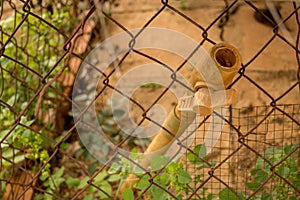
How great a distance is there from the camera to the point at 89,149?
2.26 metres

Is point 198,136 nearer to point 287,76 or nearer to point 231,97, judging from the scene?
point 231,97

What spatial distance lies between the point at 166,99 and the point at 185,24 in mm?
654

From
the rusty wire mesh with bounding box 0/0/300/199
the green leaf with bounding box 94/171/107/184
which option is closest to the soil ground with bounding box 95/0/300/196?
the rusty wire mesh with bounding box 0/0/300/199

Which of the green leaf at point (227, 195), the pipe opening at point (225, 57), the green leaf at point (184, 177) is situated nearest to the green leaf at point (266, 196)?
the green leaf at point (227, 195)

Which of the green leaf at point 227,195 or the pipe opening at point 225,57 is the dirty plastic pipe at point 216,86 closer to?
the pipe opening at point 225,57

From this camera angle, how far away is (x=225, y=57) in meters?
1.32

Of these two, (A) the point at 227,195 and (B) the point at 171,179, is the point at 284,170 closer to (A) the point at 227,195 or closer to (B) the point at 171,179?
(A) the point at 227,195

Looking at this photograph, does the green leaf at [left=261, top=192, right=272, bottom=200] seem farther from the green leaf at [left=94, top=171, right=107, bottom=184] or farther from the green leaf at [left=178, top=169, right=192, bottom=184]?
the green leaf at [left=94, top=171, right=107, bottom=184]

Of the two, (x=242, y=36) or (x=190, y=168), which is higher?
(x=242, y=36)

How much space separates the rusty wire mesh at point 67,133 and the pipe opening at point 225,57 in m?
0.04

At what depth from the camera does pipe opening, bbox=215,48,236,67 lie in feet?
4.29

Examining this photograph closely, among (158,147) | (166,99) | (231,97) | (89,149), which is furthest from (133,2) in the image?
(231,97)

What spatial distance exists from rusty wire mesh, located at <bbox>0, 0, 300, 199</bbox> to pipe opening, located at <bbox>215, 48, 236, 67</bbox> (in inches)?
1.5

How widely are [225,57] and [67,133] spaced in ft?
1.37
